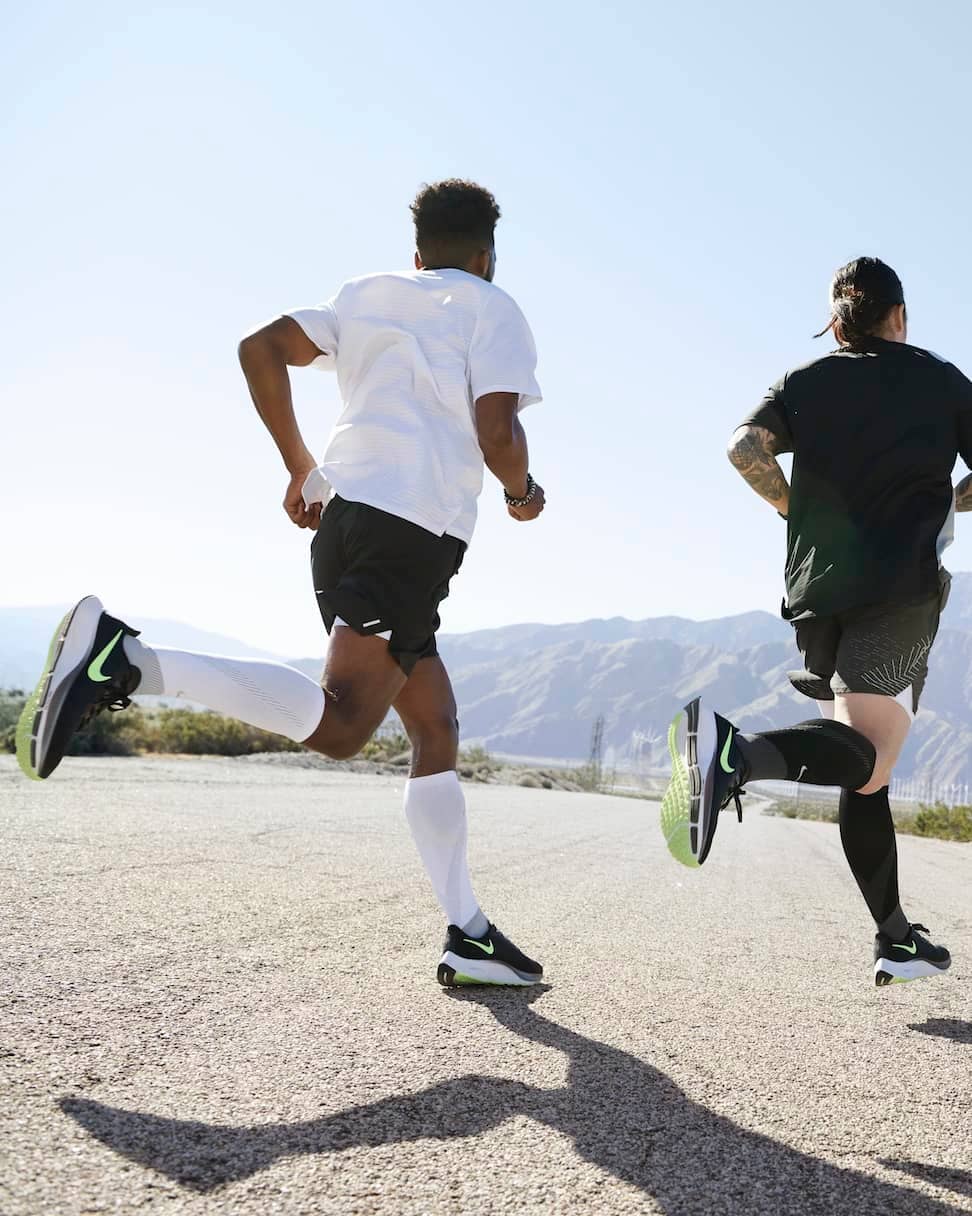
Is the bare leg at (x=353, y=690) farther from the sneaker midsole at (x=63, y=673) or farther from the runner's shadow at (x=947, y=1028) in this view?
the runner's shadow at (x=947, y=1028)

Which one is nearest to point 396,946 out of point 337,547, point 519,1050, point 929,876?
point 519,1050

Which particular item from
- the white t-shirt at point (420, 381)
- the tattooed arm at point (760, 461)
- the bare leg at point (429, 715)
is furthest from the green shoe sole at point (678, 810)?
the tattooed arm at point (760, 461)

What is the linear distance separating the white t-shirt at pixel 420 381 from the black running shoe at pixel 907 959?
5.27 feet

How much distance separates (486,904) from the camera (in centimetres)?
388

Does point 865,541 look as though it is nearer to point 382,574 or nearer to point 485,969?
point 382,574

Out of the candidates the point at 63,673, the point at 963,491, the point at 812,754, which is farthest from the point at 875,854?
the point at 63,673

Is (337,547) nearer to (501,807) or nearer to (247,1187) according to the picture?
(247,1187)

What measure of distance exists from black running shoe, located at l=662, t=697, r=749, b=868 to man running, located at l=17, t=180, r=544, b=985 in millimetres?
599

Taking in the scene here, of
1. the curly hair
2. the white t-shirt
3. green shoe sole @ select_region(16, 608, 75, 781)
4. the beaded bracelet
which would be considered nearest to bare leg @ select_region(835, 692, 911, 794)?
the beaded bracelet

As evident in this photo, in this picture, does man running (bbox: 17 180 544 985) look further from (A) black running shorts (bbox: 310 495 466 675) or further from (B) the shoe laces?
(B) the shoe laces

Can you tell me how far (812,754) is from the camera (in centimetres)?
244

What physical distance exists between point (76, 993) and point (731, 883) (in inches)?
158

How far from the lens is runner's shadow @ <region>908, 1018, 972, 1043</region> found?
236 centimetres

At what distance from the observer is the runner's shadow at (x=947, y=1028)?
236 centimetres
